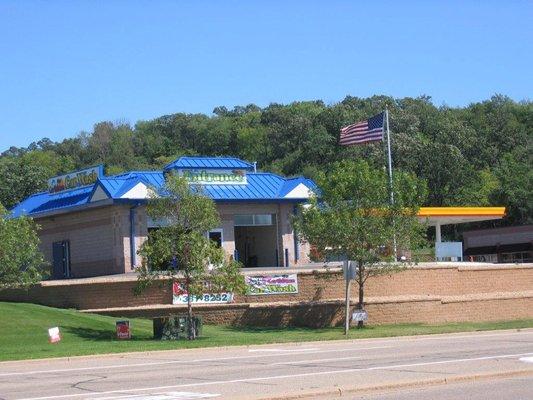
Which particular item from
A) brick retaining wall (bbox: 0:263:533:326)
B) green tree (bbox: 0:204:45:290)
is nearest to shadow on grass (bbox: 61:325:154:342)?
green tree (bbox: 0:204:45:290)

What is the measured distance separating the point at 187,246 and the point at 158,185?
12.5m

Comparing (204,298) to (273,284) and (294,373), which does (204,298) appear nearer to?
(273,284)

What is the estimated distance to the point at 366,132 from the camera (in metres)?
46.3

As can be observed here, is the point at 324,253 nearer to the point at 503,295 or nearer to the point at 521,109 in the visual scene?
the point at 503,295

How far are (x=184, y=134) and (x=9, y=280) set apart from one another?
84183 mm

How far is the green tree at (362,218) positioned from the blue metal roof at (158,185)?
339 inches

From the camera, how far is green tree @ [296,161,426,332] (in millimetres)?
35688

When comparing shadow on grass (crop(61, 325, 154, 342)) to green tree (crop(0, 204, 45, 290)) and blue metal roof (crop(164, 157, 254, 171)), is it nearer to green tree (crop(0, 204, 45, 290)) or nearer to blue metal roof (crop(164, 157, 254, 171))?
green tree (crop(0, 204, 45, 290))

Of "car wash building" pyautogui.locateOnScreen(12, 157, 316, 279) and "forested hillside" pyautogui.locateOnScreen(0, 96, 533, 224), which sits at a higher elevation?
"forested hillside" pyautogui.locateOnScreen(0, 96, 533, 224)

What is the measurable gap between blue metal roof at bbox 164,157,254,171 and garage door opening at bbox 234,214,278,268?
8.85 ft

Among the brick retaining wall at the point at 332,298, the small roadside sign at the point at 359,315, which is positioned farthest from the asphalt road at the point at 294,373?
the brick retaining wall at the point at 332,298

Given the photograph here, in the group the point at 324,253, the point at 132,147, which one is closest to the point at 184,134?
the point at 132,147

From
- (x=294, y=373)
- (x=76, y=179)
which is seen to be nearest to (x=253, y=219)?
(x=76, y=179)

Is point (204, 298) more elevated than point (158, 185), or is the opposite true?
point (158, 185)
